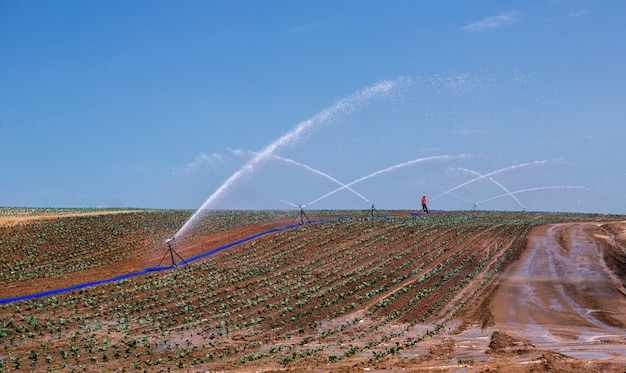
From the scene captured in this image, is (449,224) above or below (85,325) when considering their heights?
above

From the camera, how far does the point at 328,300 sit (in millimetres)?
23906

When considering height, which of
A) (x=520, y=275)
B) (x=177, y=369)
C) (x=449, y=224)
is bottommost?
(x=177, y=369)

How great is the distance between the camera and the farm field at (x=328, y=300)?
51.8ft

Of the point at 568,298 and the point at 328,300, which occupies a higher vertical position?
the point at 328,300

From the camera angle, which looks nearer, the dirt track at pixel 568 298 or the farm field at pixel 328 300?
the farm field at pixel 328 300

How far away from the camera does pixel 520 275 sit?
2692cm

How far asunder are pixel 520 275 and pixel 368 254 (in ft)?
28.4

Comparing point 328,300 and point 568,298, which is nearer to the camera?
point 568,298

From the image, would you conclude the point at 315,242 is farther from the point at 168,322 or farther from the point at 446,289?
the point at 168,322

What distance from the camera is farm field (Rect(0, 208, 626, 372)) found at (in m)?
15.8

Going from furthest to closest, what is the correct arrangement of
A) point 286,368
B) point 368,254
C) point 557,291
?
point 368,254 → point 557,291 → point 286,368

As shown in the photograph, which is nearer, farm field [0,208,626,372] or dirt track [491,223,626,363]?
farm field [0,208,626,372]

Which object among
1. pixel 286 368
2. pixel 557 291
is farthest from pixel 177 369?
pixel 557 291

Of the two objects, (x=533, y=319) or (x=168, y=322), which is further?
(x=168, y=322)
